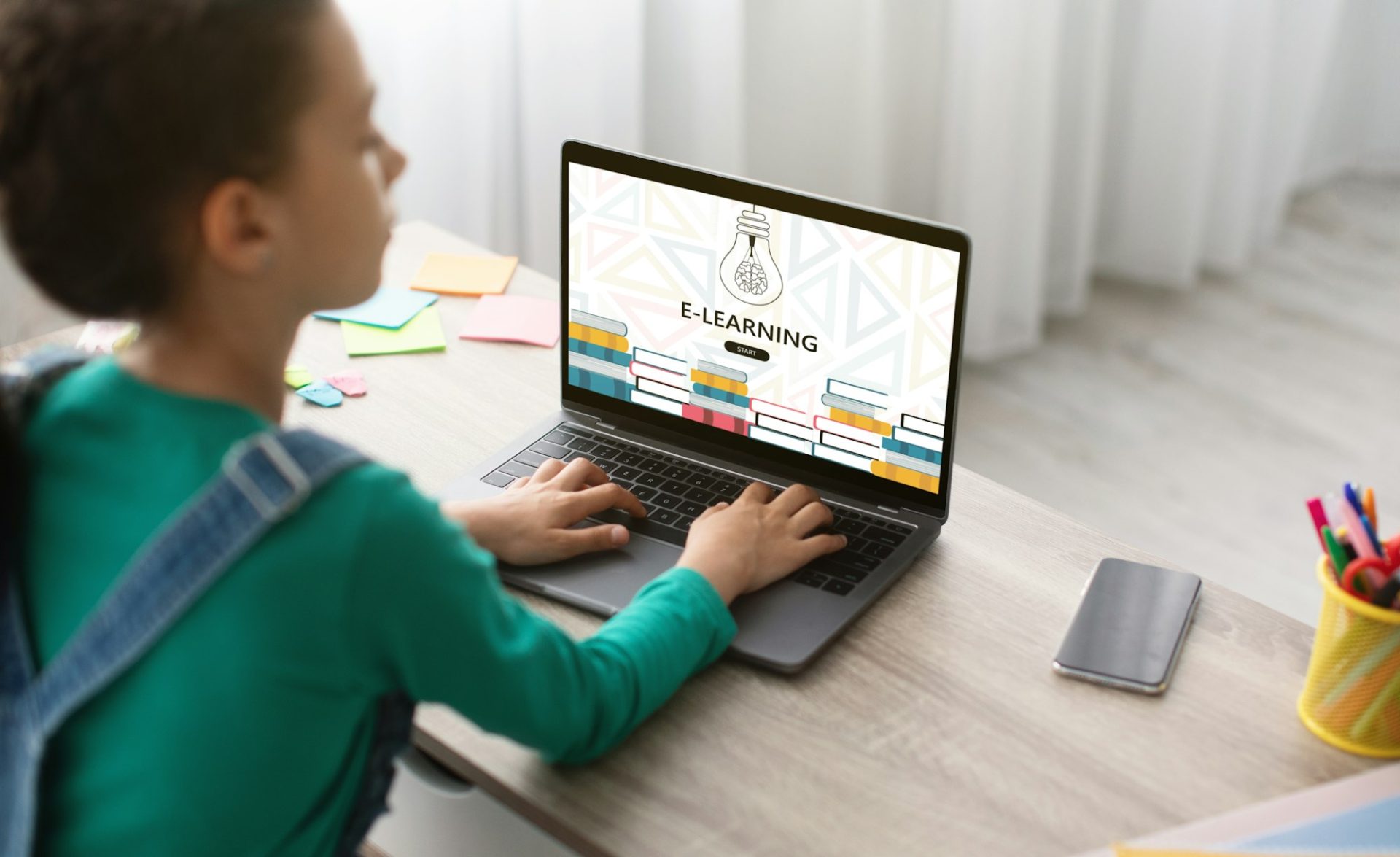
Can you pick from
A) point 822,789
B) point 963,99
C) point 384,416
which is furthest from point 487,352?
point 963,99

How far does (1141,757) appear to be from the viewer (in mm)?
908

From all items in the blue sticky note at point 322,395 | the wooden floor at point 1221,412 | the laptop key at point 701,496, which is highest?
the blue sticky note at point 322,395

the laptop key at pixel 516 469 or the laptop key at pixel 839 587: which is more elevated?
the laptop key at pixel 516 469

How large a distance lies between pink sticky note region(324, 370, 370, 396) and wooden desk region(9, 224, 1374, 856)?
39 cm

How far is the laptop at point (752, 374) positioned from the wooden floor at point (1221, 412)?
4.24ft

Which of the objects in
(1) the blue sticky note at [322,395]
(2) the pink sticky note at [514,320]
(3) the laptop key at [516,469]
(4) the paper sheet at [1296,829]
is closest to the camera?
(4) the paper sheet at [1296,829]

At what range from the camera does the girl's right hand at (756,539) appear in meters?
1.01

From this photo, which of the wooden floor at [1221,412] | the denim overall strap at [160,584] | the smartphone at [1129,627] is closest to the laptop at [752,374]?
the smartphone at [1129,627]

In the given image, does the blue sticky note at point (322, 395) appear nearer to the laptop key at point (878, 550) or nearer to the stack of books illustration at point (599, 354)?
the stack of books illustration at point (599, 354)

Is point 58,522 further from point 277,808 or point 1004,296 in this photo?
point 1004,296

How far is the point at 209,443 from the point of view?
73 cm

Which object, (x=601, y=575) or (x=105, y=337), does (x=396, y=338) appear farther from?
(x=601, y=575)

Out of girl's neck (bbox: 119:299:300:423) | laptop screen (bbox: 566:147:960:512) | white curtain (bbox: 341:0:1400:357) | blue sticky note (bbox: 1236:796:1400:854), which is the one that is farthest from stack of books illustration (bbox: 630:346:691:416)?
white curtain (bbox: 341:0:1400:357)

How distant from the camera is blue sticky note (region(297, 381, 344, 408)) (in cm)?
129
